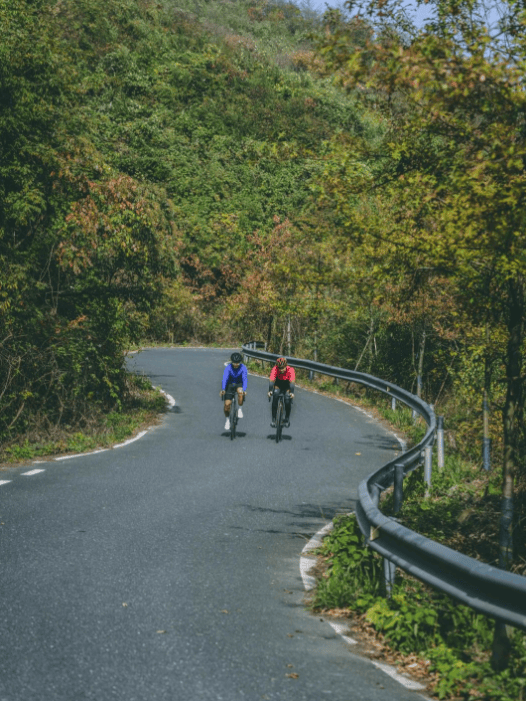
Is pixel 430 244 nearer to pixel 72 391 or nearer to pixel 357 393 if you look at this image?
pixel 72 391

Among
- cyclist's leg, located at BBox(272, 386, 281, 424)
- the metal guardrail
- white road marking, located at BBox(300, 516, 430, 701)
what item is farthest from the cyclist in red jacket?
the metal guardrail

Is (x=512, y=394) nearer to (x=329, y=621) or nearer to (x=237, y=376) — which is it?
(x=329, y=621)

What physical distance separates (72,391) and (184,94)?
5302 cm

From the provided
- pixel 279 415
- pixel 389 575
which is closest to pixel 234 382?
pixel 279 415

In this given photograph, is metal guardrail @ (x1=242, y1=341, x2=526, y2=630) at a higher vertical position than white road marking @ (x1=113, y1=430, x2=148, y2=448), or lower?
higher

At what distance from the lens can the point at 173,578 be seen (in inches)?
277

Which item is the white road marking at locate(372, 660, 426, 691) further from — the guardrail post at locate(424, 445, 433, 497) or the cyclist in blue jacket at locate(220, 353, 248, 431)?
the cyclist in blue jacket at locate(220, 353, 248, 431)

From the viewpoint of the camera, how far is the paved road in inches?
188

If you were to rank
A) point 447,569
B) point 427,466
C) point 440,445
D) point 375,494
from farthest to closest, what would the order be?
point 440,445, point 427,466, point 375,494, point 447,569

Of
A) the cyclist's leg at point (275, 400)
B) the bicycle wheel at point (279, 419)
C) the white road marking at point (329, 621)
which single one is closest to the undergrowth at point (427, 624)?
the white road marking at point (329, 621)

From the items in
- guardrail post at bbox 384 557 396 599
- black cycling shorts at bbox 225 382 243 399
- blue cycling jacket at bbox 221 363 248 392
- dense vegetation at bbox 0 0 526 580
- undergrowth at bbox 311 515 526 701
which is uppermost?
dense vegetation at bbox 0 0 526 580

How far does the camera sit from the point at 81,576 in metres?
6.93

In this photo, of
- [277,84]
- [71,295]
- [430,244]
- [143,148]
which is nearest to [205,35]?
[277,84]

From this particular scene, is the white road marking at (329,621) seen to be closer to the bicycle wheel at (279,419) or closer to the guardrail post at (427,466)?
the guardrail post at (427,466)
